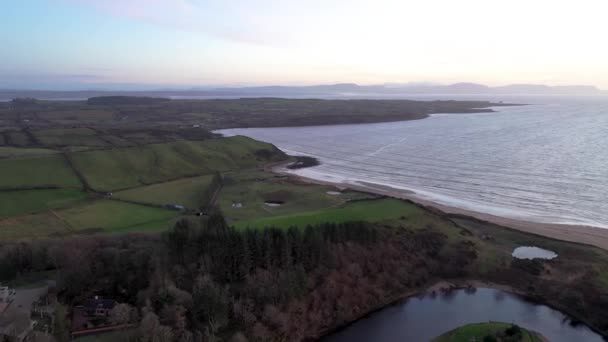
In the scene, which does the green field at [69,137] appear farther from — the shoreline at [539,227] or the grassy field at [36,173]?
the shoreline at [539,227]

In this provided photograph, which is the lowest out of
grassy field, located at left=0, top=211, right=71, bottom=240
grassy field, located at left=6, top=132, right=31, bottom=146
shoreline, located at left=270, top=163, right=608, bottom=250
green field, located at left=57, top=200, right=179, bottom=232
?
grassy field, located at left=0, top=211, right=71, bottom=240

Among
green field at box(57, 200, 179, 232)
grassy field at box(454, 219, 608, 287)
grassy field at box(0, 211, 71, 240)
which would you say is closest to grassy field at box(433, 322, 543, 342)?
grassy field at box(454, 219, 608, 287)

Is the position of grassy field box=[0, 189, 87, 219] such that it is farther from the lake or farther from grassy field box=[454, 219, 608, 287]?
grassy field box=[454, 219, 608, 287]

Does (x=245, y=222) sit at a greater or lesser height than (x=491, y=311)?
greater

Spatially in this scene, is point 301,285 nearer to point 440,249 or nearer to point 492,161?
point 440,249

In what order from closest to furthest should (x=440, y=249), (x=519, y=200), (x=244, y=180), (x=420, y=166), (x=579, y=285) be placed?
(x=579, y=285)
(x=440, y=249)
(x=519, y=200)
(x=244, y=180)
(x=420, y=166)

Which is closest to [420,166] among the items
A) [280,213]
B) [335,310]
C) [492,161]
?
[492,161]

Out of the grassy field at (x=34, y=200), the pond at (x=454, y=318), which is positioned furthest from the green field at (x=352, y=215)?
the grassy field at (x=34, y=200)
